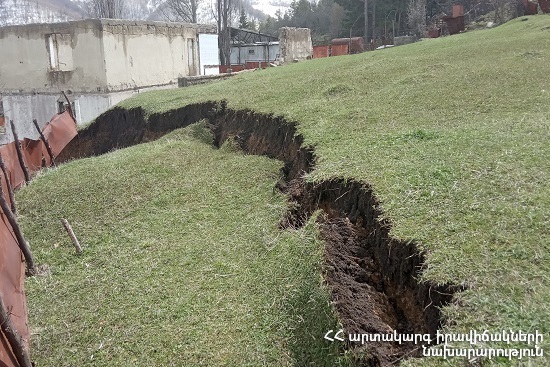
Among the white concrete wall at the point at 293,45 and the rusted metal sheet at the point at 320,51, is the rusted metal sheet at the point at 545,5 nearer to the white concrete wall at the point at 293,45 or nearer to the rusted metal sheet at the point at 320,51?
the white concrete wall at the point at 293,45

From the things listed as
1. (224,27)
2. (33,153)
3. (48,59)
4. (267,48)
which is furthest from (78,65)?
(267,48)

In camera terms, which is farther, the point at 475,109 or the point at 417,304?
the point at 475,109

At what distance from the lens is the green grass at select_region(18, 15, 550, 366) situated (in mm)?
4156

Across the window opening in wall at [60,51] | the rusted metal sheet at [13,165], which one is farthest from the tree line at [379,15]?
the rusted metal sheet at [13,165]

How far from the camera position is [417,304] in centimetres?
439

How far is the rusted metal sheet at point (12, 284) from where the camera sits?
509cm

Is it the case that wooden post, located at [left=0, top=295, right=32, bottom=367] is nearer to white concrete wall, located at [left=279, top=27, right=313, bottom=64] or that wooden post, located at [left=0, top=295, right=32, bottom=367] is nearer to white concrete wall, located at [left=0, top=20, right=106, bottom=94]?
white concrete wall, located at [left=0, top=20, right=106, bottom=94]

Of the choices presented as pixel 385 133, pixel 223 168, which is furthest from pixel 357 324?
pixel 223 168

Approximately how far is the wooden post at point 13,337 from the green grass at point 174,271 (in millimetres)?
955

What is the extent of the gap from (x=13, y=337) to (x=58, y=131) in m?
9.79

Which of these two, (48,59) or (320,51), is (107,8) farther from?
(48,59)

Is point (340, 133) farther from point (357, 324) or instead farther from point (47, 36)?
point (47, 36)

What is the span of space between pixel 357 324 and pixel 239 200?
14.9 feet

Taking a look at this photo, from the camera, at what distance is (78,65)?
70.5 ft
